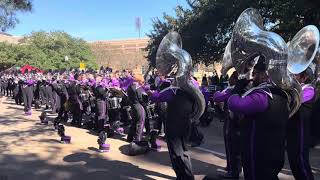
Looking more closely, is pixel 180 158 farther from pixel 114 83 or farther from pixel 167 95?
pixel 114 83

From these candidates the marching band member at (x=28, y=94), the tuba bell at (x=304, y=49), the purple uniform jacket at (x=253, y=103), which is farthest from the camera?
the marching band member at (x=28, y=94)

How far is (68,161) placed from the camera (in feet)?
30.7

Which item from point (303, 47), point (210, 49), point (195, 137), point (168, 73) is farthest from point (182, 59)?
point (210, 49)

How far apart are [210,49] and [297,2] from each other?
559 inches

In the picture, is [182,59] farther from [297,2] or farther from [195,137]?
[297,2]

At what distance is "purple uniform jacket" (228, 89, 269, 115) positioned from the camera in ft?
15.0

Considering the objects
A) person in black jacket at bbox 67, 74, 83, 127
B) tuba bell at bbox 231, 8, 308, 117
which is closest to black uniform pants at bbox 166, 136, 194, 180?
tuba bell at bbox 231, 8, 308, 117

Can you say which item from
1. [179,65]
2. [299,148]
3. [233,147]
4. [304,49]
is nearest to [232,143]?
[233,147]

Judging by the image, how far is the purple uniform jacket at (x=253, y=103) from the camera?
4.58 meters

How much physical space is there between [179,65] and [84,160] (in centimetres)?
340

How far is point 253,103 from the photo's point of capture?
15.0ft

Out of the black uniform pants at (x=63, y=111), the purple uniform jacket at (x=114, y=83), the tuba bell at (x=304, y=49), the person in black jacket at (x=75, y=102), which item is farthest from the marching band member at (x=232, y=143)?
the black uniform pants at (x=63, y=111)

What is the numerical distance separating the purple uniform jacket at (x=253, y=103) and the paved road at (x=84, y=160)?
3377 millimetres

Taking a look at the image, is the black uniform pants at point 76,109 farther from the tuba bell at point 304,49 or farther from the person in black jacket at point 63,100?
the tuba bell at point 304,49
